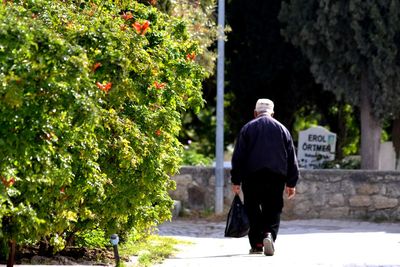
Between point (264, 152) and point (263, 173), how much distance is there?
225mm

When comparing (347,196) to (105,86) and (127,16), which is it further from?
(105,86)

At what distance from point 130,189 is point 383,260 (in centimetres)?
288

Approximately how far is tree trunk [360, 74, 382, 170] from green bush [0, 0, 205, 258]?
7185 mm

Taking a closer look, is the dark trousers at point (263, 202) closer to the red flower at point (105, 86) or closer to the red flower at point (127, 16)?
the red flower at point (127, 16)

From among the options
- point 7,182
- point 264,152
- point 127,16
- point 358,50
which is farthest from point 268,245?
point 358,50

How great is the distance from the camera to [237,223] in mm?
11078

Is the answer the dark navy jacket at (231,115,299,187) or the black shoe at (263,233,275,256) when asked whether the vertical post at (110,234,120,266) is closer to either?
the black shoe at (263,233,275,256)

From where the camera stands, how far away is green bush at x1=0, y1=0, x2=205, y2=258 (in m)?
7.30

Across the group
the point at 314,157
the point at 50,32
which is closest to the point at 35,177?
the point at 50,32

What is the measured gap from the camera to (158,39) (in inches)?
399

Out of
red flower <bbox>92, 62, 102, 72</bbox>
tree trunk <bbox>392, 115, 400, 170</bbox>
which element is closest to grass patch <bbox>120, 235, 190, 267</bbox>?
red flower <bbox>92, 62, 102, 72</bbox>

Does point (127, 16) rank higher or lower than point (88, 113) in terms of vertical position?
higher

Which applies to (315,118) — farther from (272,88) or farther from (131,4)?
(131,4)

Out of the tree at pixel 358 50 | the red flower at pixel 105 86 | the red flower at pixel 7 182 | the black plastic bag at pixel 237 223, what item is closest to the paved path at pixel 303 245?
the black plastic bag at pixel 237 223
